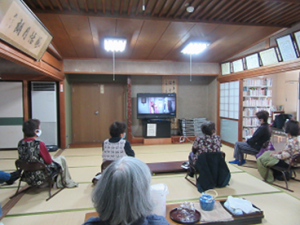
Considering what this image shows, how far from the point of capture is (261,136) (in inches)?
142

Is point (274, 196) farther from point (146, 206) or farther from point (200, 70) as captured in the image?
point (200, 70)

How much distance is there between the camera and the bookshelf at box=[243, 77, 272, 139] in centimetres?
508

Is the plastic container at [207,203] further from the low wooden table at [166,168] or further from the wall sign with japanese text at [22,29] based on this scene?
the wall sign with japanese text at [22,29]

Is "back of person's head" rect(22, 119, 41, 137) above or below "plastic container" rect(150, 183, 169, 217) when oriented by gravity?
above

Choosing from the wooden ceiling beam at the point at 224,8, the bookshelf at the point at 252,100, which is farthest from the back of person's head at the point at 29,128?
the bookshelf at the point at 252,100

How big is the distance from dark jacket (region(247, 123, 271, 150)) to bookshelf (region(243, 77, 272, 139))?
148cm

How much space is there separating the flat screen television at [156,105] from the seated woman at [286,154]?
321cm


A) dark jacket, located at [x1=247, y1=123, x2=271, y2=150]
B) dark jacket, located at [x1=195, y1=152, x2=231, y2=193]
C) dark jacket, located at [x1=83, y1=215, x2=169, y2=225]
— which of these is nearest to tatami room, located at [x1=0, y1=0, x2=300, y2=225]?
dark jacket, located at [x1=195, y1=152, x2=231, y2=193]

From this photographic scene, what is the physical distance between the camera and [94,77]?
239 inches

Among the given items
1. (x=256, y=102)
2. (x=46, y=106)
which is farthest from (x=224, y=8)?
(x=46, y=106)

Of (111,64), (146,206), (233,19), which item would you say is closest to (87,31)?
(111,64)

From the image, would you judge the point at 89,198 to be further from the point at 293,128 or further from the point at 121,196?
the point at 293,128

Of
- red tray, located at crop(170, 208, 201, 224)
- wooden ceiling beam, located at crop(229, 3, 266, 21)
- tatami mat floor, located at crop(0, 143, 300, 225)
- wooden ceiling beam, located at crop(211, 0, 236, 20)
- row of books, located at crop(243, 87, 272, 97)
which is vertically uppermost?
wooden ceiling beam, located at crop(229, 3, 266, 21)

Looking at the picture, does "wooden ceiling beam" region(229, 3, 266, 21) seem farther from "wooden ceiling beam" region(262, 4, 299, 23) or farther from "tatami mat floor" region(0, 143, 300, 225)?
"tatami mat floor" region(0, 143, 300, 225)
